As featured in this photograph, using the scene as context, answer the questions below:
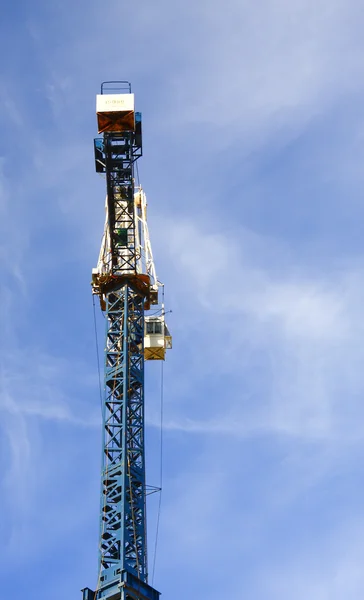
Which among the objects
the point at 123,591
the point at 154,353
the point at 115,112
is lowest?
the point at 123,591

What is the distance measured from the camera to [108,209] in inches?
4176

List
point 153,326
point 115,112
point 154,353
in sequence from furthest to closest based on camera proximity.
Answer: point 153,326 < point 154,353 < point 115,112

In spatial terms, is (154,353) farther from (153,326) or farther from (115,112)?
(115,112)

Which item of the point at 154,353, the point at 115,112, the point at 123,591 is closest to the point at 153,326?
the point at 154,353

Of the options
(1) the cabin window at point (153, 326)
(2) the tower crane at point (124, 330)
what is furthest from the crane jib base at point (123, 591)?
(1) the cabin window at point (153, 326)

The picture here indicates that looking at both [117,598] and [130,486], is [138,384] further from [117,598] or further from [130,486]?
[117,598]

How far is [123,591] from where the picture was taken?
90438 mm

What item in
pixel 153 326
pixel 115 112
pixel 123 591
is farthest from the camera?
pixel 153 326

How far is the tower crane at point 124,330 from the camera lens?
94562mm

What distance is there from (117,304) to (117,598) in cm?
2454

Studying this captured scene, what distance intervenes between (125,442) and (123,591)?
11942mm

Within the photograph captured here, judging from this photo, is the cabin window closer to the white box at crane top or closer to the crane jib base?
the white box at crane top

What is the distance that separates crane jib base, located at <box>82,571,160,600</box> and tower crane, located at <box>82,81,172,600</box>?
31.6 inches

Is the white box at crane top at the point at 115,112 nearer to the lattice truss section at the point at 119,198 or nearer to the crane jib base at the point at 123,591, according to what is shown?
the lattice truss section at the point at 119,198
